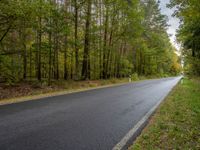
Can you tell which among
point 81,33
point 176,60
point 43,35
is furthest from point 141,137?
point 176,60

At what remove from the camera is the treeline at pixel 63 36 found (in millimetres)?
16547

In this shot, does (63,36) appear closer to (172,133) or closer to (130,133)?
(130,133)

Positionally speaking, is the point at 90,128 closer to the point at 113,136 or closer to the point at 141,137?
the point at 113,136

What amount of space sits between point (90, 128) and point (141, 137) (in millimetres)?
1411

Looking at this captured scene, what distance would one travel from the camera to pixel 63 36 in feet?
67.3

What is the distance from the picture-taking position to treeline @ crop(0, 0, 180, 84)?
16.5 metres

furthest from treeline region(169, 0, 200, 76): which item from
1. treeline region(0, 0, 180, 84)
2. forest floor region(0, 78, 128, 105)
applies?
forest floor region(0, 78, 128, 105)

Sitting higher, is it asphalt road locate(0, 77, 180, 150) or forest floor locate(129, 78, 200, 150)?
asphalt road locate(0, 77, 180, 150)

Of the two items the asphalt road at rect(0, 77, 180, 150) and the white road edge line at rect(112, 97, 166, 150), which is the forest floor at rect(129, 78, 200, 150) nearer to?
the white road edge line at rect(112, 97, 166, 150)

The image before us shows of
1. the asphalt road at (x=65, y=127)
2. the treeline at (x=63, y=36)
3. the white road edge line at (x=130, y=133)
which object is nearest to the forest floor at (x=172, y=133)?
the white road edge line at (x=130, y=133)

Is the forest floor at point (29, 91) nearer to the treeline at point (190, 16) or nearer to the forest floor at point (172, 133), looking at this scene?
the forest floor at point (172, 133)

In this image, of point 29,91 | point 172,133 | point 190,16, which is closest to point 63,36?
point 29,91

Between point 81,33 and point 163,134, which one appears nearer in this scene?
point 163,134

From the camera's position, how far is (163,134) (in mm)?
6059
